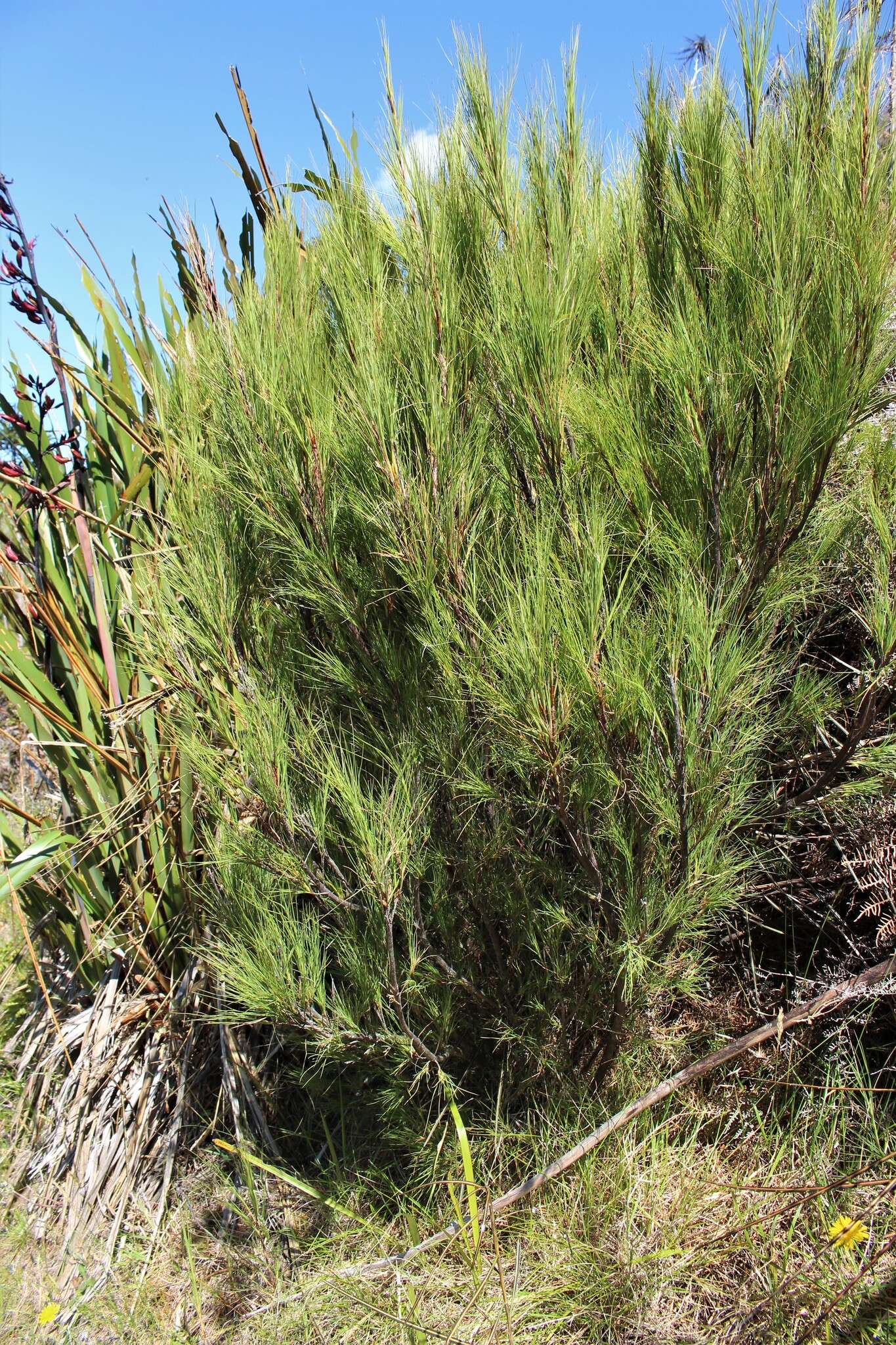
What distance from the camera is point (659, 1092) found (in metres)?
1.89

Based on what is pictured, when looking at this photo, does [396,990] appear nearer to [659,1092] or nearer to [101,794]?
[659,1092]

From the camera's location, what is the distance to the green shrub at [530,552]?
1.59 m

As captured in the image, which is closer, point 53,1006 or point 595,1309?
point 595,1309

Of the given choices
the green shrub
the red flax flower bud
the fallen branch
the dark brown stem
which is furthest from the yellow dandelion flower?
the red flax flower bud

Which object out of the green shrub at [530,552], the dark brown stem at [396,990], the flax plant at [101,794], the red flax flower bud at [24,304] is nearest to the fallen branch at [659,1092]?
the green shrub at [530,552]

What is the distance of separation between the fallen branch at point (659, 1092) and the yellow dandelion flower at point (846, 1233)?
0.36m

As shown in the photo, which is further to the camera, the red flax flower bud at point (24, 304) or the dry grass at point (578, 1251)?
the red flax flower bud at point (24, 304)

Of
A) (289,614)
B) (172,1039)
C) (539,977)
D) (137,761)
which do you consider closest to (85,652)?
(137,761)

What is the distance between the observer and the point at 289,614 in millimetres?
2039

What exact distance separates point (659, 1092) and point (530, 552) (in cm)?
123

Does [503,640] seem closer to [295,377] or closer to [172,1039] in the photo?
[295,377]

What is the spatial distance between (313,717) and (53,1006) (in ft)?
5.20

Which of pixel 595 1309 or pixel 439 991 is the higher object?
pixel 439 991

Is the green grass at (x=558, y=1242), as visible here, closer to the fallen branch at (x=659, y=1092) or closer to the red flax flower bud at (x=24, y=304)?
the fallen branch at (x=659, y=1092)
